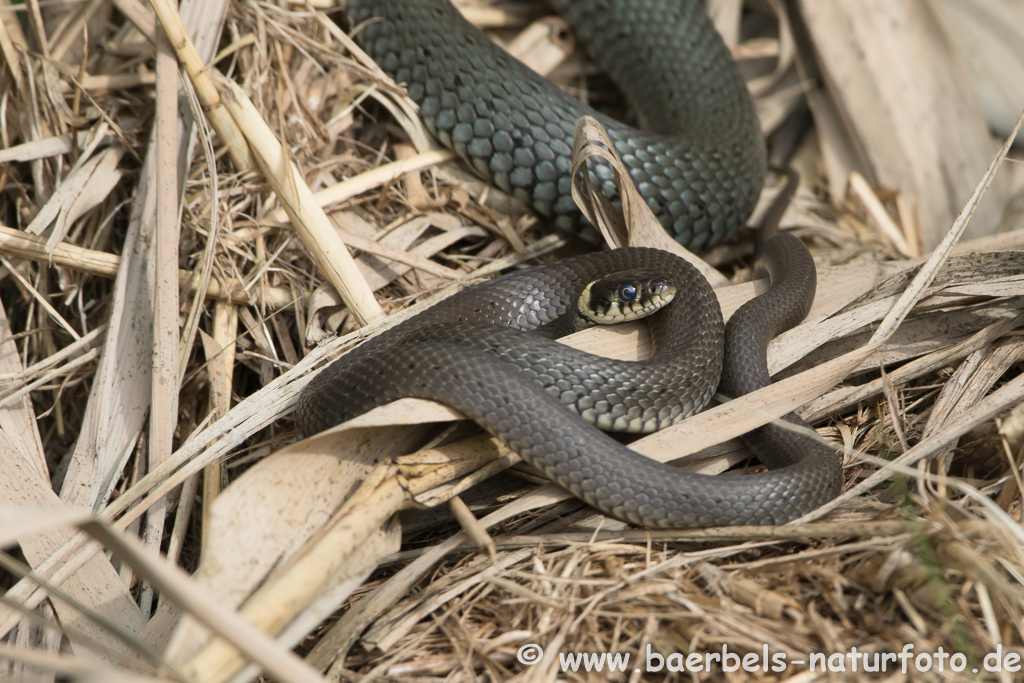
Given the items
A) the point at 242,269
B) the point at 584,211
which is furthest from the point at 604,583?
the point at 242,269

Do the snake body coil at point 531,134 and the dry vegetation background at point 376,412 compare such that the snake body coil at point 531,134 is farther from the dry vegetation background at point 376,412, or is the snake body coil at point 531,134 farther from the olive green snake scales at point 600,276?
the dry vegetation background at point 376,412

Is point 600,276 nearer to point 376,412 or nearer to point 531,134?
point 531,134

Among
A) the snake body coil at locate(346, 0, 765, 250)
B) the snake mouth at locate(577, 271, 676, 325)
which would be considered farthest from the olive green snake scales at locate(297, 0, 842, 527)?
the snake mouth at locate(577, 271, 676, 325)

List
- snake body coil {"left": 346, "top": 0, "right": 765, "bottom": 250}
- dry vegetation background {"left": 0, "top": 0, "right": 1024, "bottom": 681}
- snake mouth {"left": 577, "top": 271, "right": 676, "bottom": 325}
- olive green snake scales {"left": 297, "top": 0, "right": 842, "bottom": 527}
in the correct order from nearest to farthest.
Answer: dry vegetation background {"left": 0, "top": 0, "right": 1024, "bottom": 681}
olive green snake scales {"left": 297, "top": 0, "right": 842, "bottom": 527}
snake mouth {"left": 577, "top": 271, "right": 676, "bottom": 325}
snake body coil {"left": 346, "top": 0, "right": 765, "bottom": 250}

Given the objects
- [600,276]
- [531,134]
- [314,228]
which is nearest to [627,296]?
[600,276]

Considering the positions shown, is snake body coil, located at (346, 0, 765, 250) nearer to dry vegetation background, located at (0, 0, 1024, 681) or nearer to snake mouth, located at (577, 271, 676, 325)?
dry vegetation background, located at (0, 0, 1024, 681)

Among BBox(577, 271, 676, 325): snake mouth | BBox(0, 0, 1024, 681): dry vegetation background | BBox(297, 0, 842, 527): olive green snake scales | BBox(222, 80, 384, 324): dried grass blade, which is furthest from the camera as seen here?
BBox(222, 80, 384, 324): dried grass blade

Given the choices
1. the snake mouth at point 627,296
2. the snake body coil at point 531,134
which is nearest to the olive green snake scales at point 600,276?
the snake body coil at point 531,134
